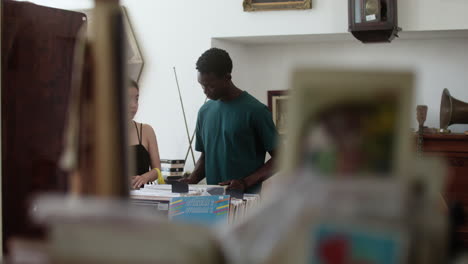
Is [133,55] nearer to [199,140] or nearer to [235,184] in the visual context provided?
[199,140]

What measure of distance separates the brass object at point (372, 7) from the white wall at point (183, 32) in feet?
0.77

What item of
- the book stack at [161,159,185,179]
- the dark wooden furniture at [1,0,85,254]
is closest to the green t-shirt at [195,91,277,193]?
the book stack at [161,159,185,179]

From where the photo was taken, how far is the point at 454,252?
0.31m

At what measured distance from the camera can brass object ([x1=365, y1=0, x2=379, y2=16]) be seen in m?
4.42

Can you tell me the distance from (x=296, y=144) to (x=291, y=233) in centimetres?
4

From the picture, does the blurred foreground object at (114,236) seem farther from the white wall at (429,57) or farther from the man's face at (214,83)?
the white wall at (429,57)

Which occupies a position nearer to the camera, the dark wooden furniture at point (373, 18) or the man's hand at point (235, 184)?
the man's hand at point (235, 184)

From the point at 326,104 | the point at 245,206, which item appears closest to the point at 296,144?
the point at 326,104

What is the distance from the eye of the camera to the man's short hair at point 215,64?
Result: 2982 millimetres

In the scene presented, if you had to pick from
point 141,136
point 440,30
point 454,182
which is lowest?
point 454,182

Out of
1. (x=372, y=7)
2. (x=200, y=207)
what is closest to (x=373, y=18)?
(x=372, y=7)

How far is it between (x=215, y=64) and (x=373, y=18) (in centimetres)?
191

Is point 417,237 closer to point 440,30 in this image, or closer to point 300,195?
point 300,195

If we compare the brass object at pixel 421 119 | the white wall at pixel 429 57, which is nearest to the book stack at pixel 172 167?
the white wall at pixel 429 57
